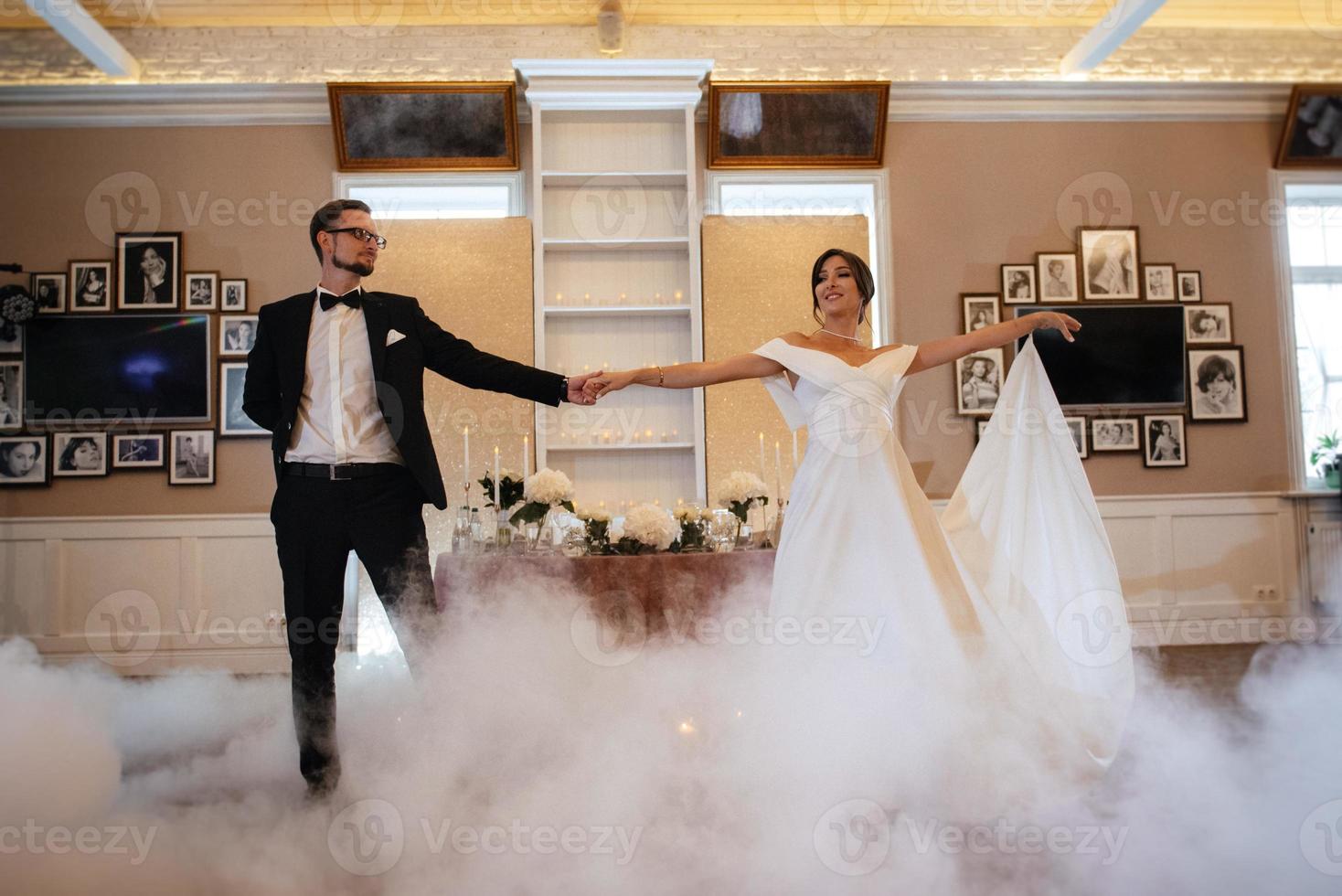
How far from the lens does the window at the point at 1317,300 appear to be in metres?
6.11

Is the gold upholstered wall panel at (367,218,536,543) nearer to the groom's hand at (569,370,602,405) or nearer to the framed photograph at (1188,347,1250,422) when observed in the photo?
the groom's hand at (569,370,602,405)

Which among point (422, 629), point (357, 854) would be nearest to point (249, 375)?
point (422, 629)

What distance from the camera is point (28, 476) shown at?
539cm

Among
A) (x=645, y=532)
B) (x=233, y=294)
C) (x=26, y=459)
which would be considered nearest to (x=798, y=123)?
(x=645, y=532)

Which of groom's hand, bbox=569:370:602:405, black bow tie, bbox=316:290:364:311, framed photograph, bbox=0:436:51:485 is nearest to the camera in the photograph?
black bow tie, bbox=316:290:364:311

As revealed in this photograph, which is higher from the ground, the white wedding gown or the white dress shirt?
the white dress shirt

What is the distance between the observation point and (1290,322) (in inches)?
232

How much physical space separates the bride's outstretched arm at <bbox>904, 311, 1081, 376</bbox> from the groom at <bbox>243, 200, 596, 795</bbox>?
1591 mm

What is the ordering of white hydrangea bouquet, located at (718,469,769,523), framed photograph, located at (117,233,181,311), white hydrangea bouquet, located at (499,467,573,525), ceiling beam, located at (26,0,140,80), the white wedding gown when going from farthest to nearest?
1. framed photograph, located at (117,233,181,311)
2. ceiling beam, located at (26,0,140,80)
3. white hydrangea bouquet, located at (718,469,769,523)
4. white hydrangea bouquet, located at (499,467,573,525)
5. the white wedding gown

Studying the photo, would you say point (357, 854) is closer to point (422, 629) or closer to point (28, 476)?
point (422, 629)

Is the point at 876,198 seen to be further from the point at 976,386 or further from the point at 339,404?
the point at 339,404

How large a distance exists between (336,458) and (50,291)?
3.83 m

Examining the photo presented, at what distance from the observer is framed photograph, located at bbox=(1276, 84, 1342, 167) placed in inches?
230

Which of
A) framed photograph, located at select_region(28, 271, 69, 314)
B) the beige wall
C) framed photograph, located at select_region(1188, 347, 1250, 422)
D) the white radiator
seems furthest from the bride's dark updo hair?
framed photograph, located at select_region(28, 271, 69, 314)
